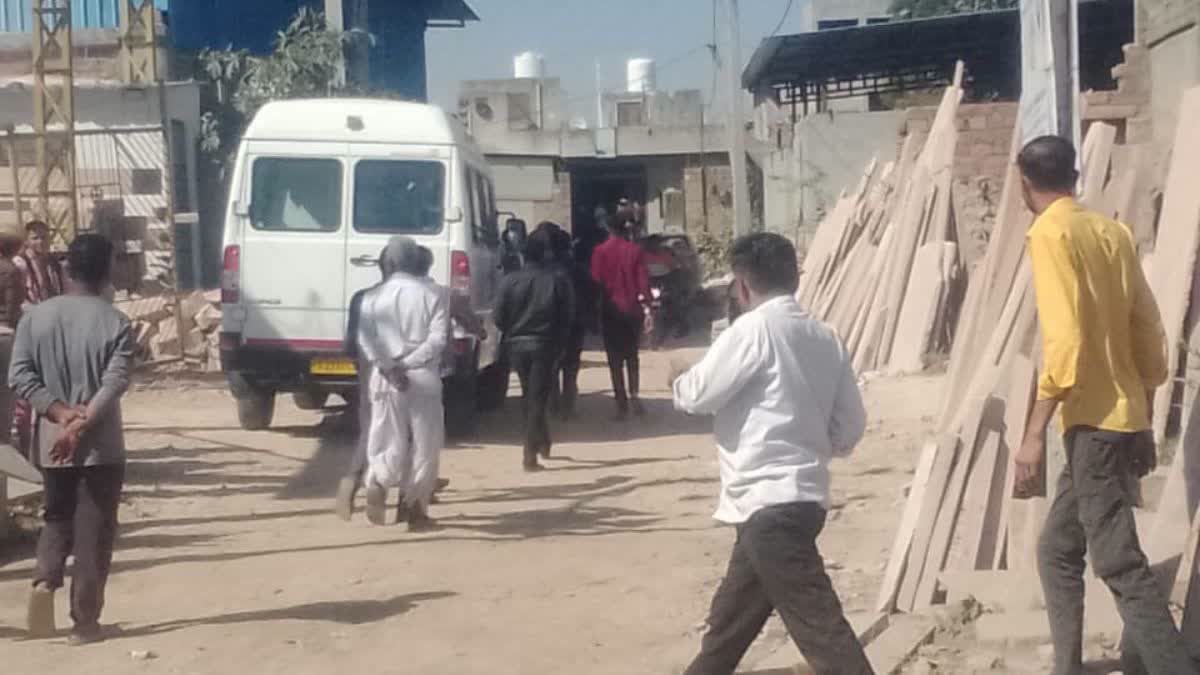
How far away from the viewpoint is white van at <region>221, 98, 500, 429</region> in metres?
13.2

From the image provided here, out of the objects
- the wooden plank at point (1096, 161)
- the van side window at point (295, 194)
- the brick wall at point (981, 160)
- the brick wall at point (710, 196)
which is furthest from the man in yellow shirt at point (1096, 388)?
the brick wall at point (710, 196)

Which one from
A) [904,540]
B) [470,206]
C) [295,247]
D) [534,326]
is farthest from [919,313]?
[904,540]

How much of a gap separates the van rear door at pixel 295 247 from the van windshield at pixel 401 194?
17 centimetres

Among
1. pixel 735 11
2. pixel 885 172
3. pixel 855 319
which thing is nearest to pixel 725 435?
pixel 855 319

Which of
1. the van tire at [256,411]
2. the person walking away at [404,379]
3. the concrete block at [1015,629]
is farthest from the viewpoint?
the van tire at [256,411]

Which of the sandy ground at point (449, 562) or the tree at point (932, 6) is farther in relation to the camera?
the tree at point (932, 6)

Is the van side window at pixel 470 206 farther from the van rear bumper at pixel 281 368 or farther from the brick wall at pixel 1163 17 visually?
the brick wall at pixel 1163 17

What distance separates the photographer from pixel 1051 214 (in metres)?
5.27

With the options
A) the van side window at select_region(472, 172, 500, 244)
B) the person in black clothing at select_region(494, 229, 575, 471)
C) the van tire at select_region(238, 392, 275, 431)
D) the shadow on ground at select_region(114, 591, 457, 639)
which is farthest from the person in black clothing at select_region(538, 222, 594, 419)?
the shadow on ground at select_region(114, 591, 457, 639)

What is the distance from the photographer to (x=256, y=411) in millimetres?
14500

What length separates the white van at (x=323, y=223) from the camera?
13164 millimetres

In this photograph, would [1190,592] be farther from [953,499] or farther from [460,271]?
[460,271]

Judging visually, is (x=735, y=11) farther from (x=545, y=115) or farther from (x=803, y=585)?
(x=803, y=585)

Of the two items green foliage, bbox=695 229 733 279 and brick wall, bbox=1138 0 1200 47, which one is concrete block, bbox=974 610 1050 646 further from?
green foliage, bbox=695 229 733 279
